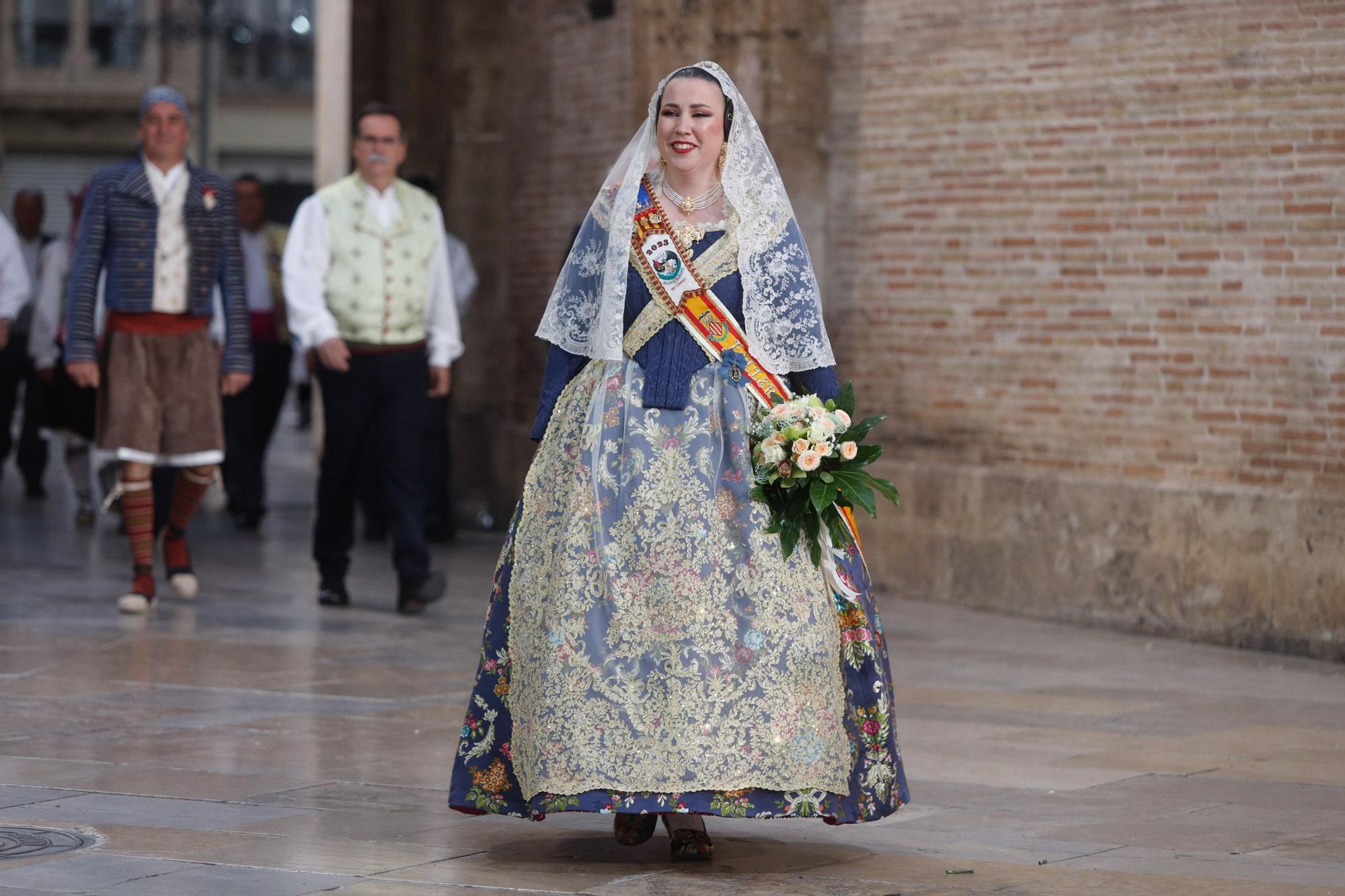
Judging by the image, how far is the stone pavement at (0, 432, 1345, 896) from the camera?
5246 mm

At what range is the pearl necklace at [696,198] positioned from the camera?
5.63m

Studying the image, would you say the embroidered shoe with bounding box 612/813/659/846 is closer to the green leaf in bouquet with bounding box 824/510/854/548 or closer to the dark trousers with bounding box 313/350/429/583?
the green leaf in bouquet with bounding box 824/510/854/548

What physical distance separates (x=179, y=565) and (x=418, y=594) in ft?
4.16

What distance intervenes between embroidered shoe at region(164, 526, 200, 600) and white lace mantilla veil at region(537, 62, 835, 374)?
16.8 feet

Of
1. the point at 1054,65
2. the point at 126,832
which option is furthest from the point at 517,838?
the point at 1054,65

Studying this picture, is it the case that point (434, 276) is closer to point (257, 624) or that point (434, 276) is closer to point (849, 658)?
point (257, 624)

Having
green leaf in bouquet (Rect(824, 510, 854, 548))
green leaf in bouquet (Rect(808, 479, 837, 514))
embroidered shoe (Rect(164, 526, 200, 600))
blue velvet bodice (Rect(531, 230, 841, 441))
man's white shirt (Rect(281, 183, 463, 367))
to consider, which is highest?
man's white shirt (Rect(281, 183, 463, 367))

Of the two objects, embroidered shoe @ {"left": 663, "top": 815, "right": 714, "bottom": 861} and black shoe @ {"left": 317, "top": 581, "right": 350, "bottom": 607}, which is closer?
embroidered shoe @ {"left": 663, "top": 815, "right": 714, "bottom": 861}

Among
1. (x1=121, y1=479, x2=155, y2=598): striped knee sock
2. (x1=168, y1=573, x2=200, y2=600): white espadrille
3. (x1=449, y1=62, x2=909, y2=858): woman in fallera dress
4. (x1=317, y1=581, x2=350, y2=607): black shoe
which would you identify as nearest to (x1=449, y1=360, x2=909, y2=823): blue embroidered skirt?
(x1=449, y1=62, x2=909, y2=858): woman in fallera dress

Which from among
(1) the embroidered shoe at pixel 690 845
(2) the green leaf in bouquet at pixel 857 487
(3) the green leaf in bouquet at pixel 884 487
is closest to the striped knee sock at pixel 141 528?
(1) the embroidered shoe at pixel 690 845

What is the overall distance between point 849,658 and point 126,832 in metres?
1.87

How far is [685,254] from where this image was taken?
558cm

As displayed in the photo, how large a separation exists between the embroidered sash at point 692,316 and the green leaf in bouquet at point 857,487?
0.44ft

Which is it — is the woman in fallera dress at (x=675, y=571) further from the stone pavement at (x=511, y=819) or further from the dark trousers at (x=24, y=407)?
the dark trousers at (x=24, y=407)
